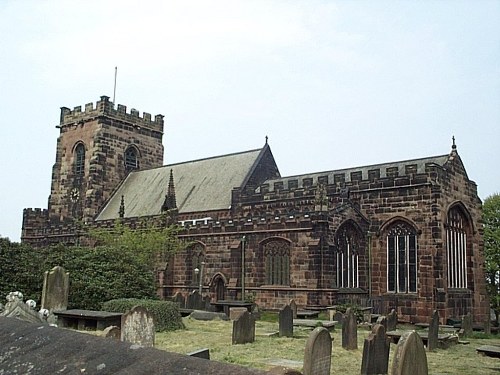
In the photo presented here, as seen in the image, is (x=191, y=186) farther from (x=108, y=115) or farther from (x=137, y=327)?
(x=137, y=327)

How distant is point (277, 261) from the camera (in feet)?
90.2

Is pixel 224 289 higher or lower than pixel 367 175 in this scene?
lower

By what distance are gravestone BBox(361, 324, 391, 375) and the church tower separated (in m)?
34.3

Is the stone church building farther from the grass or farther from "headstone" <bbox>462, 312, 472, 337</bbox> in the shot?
the grass

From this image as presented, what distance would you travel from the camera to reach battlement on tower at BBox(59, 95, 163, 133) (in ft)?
145

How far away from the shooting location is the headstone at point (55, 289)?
53.9ft

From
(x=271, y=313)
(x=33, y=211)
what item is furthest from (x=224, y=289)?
(x=33, y=211)

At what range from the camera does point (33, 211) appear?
44000 millimetres

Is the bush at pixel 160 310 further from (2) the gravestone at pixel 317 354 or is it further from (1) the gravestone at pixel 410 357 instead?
(1) the gravestone at pixel 410 357

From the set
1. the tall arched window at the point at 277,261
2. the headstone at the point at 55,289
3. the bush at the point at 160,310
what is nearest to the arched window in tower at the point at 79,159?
the tall arched window at the point at 277,261

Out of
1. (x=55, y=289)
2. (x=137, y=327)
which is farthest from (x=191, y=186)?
(x=137, y=327)

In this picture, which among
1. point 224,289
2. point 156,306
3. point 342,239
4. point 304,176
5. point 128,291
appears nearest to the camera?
point 156,306

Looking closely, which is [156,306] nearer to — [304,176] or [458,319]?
[458,319]

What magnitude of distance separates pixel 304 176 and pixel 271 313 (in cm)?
1047
